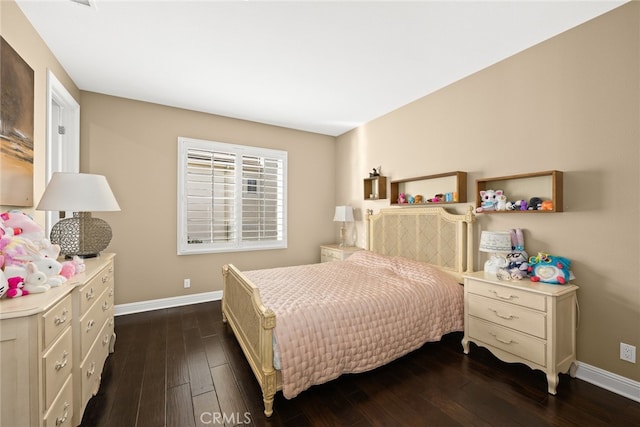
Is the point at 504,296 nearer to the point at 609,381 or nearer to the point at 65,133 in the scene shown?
the point at 609,381

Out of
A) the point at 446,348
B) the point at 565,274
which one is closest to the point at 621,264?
the point at 565,274

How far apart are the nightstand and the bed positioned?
0.53 m

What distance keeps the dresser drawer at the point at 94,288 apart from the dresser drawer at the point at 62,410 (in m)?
0.40

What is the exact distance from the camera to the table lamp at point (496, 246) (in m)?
2.31

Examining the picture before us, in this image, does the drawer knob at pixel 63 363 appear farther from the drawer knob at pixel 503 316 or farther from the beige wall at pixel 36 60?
the drawer knob at pixel 503 316

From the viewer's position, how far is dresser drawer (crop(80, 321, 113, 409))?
163 centimetres

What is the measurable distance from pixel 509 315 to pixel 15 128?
3.84 m

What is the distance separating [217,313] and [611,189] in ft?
13.2

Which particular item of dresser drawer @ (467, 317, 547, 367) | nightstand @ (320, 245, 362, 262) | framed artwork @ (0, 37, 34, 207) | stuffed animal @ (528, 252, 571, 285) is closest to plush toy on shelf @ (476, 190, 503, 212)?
stuffed animal @ (528, 252, 571, 285)

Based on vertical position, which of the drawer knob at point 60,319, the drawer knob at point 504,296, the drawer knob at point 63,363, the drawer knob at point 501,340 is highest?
the drawer knob at point 60,319

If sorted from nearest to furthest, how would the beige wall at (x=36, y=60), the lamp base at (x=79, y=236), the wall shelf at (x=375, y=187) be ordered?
the beige wall at (x=36, y=60) < the lamp base at (x=79, y=236) < the wall shelf at (x=375, y=187)

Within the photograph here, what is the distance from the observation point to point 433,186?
3.28m

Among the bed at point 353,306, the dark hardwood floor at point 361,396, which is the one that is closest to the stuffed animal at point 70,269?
the dark hardwood floor at point 361,396

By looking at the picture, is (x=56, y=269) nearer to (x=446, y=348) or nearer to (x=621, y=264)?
(x=446, y=348)
